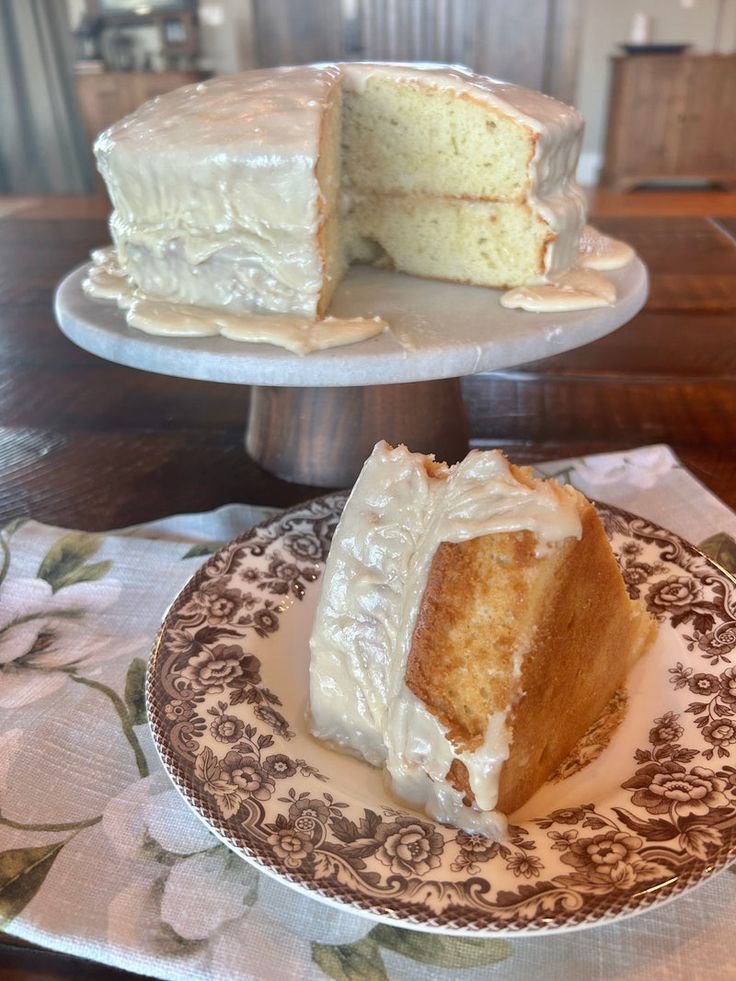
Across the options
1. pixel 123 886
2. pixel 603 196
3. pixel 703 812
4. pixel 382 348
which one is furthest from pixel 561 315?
pixel 603 196

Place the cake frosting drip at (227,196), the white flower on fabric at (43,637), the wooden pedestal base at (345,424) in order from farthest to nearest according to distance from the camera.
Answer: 1. the wooden pedestal base at (345,424)
2. the cake frosting drip at (227,196)
3. the white flower on fabric at (43,637)

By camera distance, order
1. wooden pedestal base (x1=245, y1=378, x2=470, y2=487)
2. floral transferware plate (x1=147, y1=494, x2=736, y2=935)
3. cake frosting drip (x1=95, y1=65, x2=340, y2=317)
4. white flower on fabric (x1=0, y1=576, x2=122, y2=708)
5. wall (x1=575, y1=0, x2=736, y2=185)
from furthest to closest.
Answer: wall (x1=575, y1=0, x2=736, y2=185) < wooden pedestal base (x1=245, y1=378, x2=470, y2=487) < cake frosting drip (x1=95, y1=65, x2=340, y2=317) < white flower on fabric (x1=0, y1=576, x2=122, y2=708) < floral transferware plate (x1=147, y1=494, x2=736, y2=935)

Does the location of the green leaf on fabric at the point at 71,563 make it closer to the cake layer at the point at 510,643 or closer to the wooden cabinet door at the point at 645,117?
the cake layer at the point at 510,643

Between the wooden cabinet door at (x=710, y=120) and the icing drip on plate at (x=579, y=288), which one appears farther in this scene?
the wooden cabinet door at (x=710, y=120)

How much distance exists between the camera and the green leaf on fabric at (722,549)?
0.88m

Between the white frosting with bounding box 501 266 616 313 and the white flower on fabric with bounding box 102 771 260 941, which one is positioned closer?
the white flower on fabric with bounding box 102 771 260 941

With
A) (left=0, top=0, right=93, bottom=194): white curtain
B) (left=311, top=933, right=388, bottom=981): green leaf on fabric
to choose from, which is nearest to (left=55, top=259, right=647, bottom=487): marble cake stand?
(left=311, top=933, right=388, bottom=981): green leaf on fabric

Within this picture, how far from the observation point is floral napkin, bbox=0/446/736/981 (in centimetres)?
51

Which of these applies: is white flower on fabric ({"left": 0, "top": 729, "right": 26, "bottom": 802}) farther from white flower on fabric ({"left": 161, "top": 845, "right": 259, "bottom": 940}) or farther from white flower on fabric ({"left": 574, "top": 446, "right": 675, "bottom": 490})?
white flower on fabric ({"left": 574, "top": 446, "right": 675, "bottom": 490})

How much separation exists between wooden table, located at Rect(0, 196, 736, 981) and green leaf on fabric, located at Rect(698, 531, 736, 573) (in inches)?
3.7

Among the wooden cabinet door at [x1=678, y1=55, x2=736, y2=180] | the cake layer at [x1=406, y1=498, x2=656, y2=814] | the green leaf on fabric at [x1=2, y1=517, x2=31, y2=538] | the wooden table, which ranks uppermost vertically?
the cake layer at [x1=406, y1=498, x2=656, y2=814]

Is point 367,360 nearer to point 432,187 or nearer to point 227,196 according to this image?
point 227,196

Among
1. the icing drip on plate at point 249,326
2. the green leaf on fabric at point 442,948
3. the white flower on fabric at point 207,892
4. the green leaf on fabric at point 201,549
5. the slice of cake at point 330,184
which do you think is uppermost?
the slice of cake at point 330,184

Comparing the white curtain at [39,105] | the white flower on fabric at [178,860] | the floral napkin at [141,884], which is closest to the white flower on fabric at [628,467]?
the floral napkin at [141,884]
